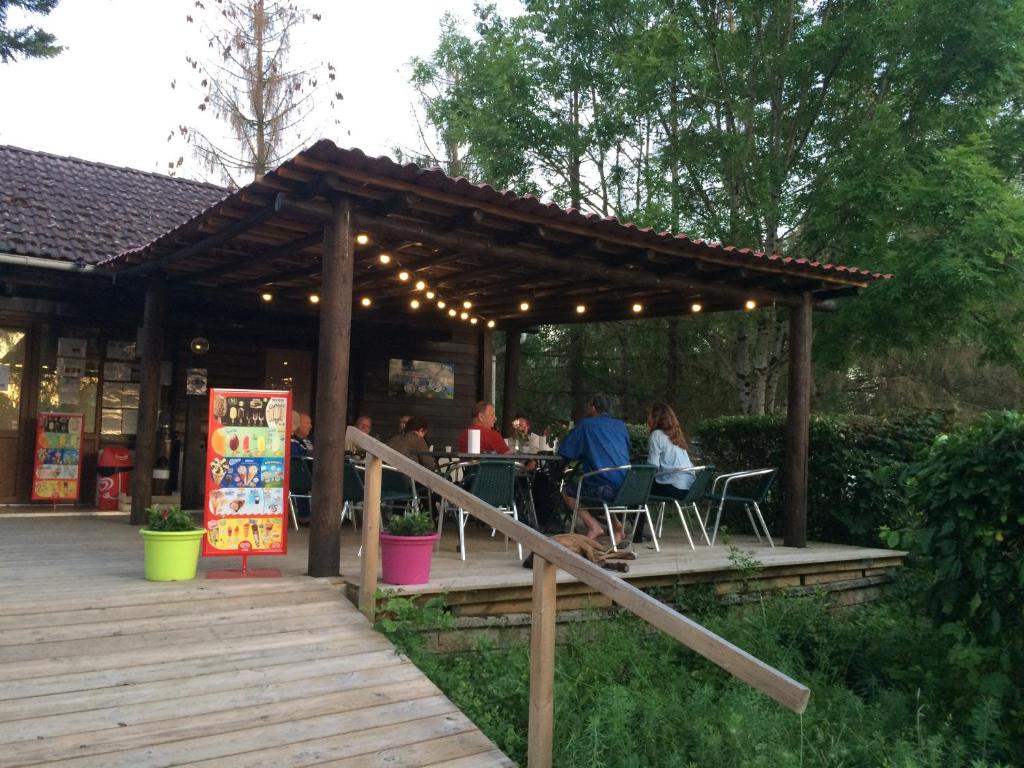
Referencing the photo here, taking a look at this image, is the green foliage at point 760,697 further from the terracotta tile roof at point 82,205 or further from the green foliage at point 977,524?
the terracotta tile roof at point 82,205

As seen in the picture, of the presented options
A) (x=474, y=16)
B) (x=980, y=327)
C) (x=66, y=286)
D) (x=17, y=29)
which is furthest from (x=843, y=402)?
(x=17, y=29)

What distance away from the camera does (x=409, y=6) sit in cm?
2198

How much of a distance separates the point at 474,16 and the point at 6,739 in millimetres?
19070

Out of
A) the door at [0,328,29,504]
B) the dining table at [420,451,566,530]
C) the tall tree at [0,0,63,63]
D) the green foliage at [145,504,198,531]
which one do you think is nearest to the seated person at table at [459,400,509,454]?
the dining table at [420,451,566,530]

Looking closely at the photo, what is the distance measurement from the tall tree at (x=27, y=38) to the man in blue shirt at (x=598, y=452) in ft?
27.8

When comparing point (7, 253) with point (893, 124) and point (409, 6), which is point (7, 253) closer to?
point (893, 124)

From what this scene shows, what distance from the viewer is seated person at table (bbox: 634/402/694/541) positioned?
23.9 feet

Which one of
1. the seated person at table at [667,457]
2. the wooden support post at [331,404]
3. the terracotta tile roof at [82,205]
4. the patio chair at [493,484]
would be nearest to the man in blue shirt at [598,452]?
the seated person at table at [667,457]

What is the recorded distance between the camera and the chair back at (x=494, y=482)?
6.11 m

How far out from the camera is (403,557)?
4.82 metres

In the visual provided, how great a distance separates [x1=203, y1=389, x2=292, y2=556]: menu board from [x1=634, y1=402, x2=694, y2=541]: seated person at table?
3228mm

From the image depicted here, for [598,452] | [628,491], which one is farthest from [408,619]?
[598,452]

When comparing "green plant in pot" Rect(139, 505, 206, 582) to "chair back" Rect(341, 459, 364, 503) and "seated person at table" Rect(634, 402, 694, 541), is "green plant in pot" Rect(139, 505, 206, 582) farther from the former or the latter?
"seated person at table" Rect(634, 402, 694, 541)

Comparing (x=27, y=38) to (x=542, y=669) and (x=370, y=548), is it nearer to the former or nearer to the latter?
(x=370, y=548)
